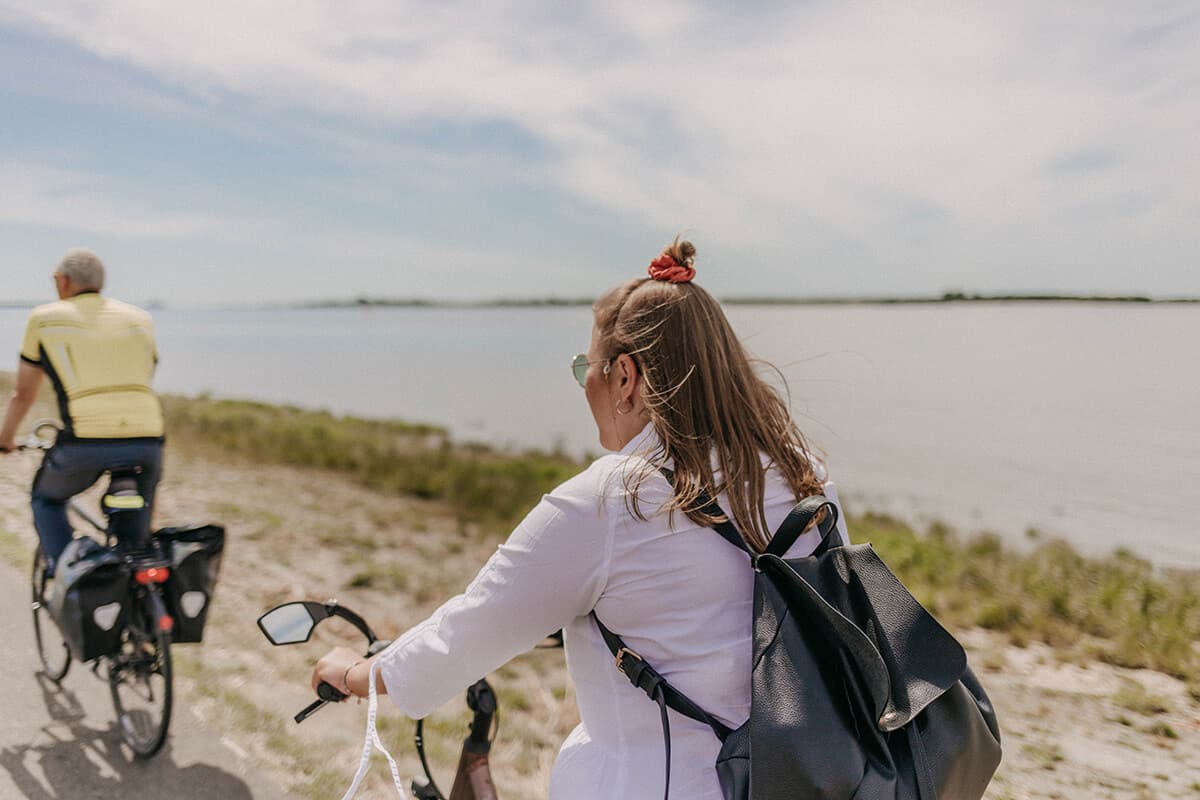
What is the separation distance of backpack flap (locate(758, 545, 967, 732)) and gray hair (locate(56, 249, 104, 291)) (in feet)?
12.9

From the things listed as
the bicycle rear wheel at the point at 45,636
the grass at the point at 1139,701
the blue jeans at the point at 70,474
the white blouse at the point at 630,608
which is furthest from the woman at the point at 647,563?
the grass at the point at 1139,701

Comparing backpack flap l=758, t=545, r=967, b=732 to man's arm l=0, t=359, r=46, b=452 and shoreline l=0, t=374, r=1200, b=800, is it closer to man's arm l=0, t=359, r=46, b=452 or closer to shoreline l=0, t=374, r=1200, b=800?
shoreline l=0, t=374, r=1200, b=800

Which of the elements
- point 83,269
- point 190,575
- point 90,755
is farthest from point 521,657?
point 83,269

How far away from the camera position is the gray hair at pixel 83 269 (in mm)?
3914

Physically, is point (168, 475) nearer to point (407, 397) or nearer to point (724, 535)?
point (724, 535)

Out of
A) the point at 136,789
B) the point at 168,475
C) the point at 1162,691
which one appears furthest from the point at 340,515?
the point at 1162,691

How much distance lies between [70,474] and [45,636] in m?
0.99

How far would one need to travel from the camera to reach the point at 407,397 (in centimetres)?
4147

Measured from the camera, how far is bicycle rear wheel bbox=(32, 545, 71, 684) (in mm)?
4176

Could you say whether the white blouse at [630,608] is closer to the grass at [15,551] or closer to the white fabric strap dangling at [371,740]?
the white fabric strap dangling at [371,740]

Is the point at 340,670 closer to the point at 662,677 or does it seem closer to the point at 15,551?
the point at 662,677

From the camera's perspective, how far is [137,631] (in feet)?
12.0

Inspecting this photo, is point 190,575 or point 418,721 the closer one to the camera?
point 418,721

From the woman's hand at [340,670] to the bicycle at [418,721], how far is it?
21mm
